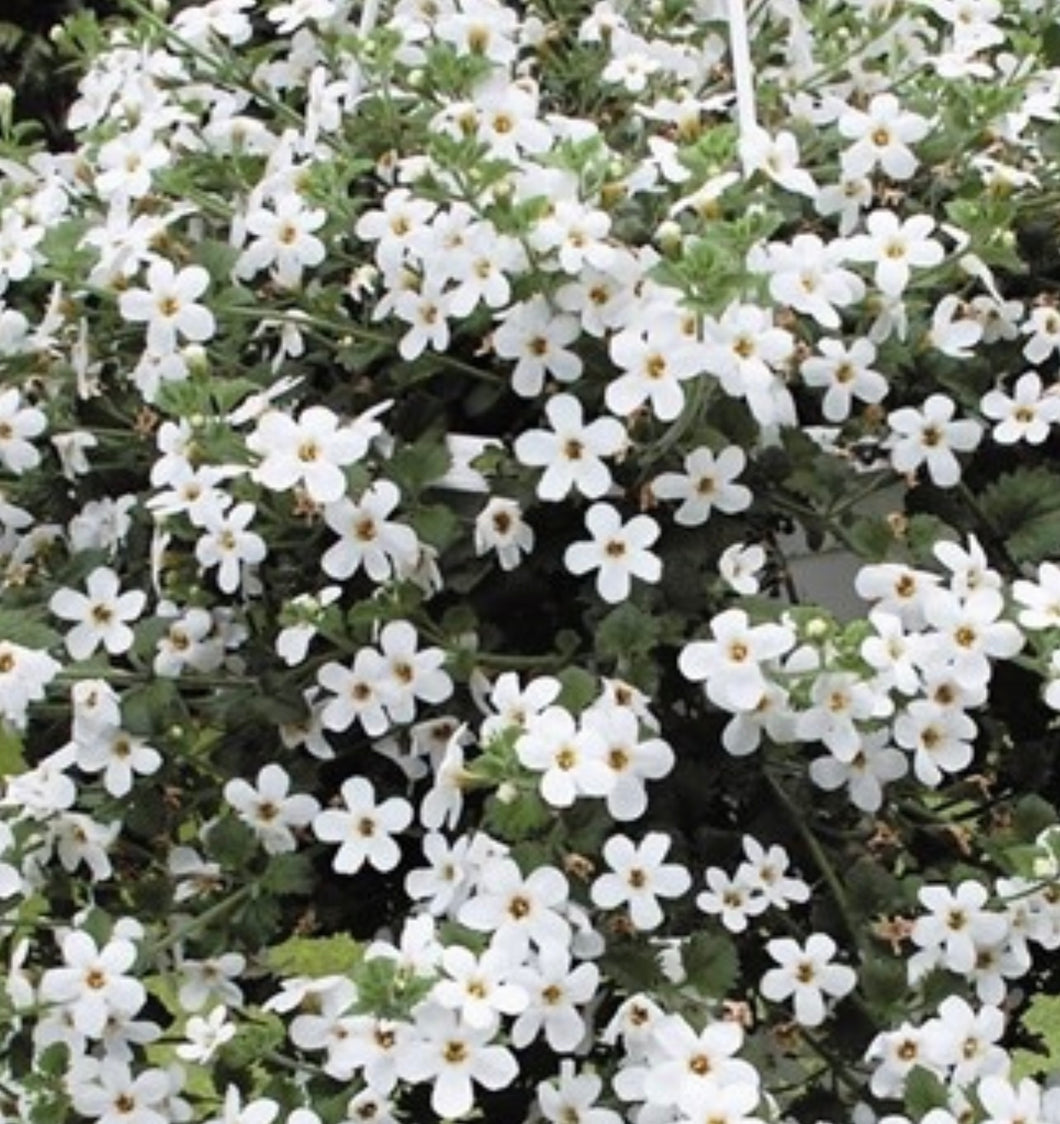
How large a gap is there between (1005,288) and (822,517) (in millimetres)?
230

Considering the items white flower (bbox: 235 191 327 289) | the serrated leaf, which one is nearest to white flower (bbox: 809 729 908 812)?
the serrated leaf

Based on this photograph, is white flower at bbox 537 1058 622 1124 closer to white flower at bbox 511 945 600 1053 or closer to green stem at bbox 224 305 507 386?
white flower at bbox 511 945 600 1053

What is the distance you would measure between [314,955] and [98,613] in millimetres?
315

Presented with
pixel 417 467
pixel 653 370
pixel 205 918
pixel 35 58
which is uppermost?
pixel 653 370

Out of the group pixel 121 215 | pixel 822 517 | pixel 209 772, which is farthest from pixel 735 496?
pixel 121 215

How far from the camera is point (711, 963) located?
4.05 feet

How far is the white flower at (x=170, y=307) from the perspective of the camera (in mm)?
1381

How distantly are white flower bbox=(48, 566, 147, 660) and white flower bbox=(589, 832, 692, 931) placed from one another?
0.34 metres

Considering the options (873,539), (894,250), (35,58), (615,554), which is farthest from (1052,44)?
(35,58)

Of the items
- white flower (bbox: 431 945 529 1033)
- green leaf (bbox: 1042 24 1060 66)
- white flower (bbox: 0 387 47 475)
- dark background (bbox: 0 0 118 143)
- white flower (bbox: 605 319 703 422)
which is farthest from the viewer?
dark background (bbox: 0 0 118 143)

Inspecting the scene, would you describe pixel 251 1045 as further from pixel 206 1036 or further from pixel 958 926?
pixel 958 926

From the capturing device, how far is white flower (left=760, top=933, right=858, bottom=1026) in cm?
125

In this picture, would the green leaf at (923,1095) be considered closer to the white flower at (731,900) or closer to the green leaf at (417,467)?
the white flower at (731,900)

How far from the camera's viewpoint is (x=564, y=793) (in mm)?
1166
